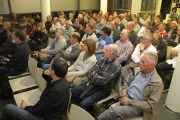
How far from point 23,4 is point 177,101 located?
9.06 metres

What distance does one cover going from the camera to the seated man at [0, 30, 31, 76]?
2.95 m

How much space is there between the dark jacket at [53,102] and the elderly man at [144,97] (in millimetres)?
578

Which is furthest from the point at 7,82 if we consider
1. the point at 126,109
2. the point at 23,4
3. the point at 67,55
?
the point at 23,4

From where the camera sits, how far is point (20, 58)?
118 inches

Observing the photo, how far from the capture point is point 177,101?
98.0 inches

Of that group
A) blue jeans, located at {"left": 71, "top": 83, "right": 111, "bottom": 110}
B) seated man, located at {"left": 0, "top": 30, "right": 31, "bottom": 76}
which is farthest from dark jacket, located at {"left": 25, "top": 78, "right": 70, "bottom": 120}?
seated man, located at {"left": 0, "top": 30, "right": 31, "bottom": 76}

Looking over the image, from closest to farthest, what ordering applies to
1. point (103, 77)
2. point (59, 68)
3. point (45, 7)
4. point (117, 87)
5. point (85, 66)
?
point (59, 68)
point (103, 77)
point (117, 87)
point (85, 66)
point (45, 7)

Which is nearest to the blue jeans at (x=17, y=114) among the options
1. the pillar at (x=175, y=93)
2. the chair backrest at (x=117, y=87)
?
the chair backrest at (x=117, y=87)

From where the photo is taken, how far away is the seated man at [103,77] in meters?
2.23

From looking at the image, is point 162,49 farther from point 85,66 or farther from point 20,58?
point 20,58

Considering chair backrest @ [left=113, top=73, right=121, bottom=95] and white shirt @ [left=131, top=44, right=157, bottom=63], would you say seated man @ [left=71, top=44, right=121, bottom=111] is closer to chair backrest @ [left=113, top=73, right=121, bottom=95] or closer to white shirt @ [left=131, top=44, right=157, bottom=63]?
chair backrest @ [left=113, top=73, right=121, bottom=95]

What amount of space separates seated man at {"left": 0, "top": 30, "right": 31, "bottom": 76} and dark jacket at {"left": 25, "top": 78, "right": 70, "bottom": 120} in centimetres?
150

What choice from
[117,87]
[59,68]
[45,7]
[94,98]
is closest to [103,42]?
[117,87]

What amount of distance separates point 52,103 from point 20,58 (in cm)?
178
